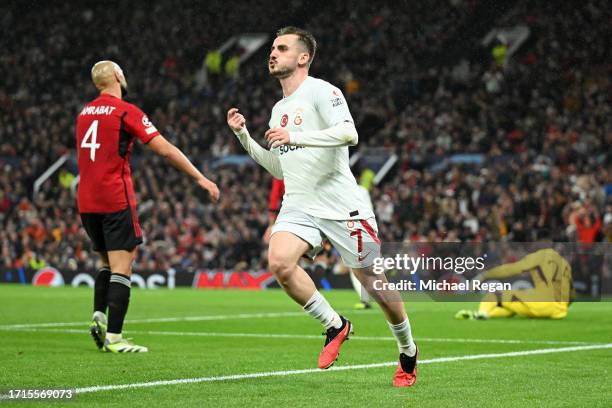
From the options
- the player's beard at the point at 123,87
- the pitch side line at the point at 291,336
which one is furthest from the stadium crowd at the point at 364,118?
the player's beard at the point at 123,87

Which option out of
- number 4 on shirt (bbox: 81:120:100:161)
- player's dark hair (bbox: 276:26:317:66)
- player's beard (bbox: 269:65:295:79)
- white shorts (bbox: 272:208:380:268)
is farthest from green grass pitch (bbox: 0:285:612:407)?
player's dark hair (bbox: 276:26:317:66)

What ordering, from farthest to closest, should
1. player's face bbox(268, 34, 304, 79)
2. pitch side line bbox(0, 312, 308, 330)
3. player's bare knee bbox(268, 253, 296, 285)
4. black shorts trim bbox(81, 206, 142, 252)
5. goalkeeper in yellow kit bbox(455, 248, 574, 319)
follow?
1. goalkeeper in yellow kit bbox(455, 248, 574, 319)
2. pitch side line bbox(0, 312, 308, 330)
3. black shorts trim bbox(81, 206, 142, 252)
4. player's face bbox(268, 34, 304, 79)
5. player's bare knee bbox(268, 253, 296, 285)

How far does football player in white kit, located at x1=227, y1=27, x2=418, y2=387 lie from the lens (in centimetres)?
699

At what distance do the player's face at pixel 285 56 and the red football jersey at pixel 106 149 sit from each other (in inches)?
80.3

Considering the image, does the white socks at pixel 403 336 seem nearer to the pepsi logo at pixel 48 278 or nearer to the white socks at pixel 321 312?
the white socks at pixel 321 312

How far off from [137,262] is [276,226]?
21.0 metres

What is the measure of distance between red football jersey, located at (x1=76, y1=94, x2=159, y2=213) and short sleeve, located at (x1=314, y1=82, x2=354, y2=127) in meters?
2.36

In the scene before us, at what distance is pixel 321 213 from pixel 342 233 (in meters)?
0.19

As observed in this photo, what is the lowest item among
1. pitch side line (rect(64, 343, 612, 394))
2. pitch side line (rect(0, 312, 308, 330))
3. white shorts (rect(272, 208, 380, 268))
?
pitch side line (rect(0, 312, 308, 330))

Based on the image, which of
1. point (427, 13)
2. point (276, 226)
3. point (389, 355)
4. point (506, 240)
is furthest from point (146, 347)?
point (427, 13)

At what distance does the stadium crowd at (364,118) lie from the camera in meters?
24.5

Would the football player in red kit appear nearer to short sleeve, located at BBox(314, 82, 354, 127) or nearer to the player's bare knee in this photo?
short sleeve, located at BBox(314, 82, 354, 127)

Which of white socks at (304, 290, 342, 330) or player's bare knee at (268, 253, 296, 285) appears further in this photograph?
white socks at (304, 290, 342, 330)

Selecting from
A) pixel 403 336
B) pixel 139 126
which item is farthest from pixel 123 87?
pixel 403 336
